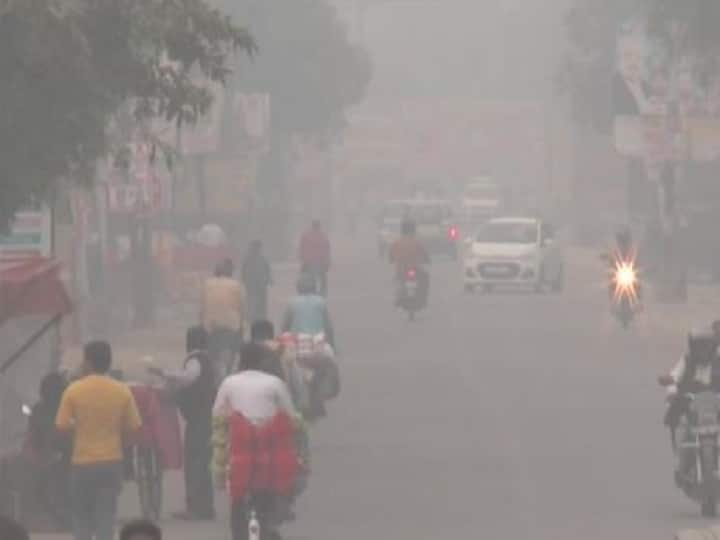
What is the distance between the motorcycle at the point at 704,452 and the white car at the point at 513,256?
38.8 meters

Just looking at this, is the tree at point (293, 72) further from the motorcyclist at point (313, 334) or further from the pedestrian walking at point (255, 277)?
the motorcyclist at point (313, 334)

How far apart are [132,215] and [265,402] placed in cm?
2953

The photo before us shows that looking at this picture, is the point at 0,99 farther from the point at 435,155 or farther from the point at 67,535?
the point at 435,155

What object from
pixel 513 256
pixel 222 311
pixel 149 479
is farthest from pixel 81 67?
pixel 513 256

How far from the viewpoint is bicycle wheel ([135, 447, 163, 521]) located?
20703mm

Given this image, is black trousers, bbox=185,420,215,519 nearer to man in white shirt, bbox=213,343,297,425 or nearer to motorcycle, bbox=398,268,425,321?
man in white shirt, bbox=213,343,297,425

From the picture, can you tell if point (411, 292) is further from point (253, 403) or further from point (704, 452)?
point (253, 403)

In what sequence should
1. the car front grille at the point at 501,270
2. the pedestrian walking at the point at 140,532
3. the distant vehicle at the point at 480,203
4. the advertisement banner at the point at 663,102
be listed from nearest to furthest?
the pedestrian walking at the point at 140,532 → the advertisement banner at the point at 663,102 → the car front grille at the point at 501,270 → the distant vehicle at the point at 480,203

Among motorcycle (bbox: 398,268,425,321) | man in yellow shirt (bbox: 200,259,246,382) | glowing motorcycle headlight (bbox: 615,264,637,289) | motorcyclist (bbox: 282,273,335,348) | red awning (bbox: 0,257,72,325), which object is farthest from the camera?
motorcycle (bbox: 398,268,425,321)

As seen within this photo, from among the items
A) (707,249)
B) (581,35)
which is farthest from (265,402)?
(581,35)

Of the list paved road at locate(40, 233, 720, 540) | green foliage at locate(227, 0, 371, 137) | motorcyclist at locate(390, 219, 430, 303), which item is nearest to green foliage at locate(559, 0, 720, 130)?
green foliage at locate(227, 0, 371, 137)

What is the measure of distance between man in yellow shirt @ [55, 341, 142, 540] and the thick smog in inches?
0.7

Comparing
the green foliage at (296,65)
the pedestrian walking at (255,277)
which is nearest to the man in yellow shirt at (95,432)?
the pedestrian walking at (255,277)

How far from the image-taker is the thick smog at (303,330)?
1888cm
